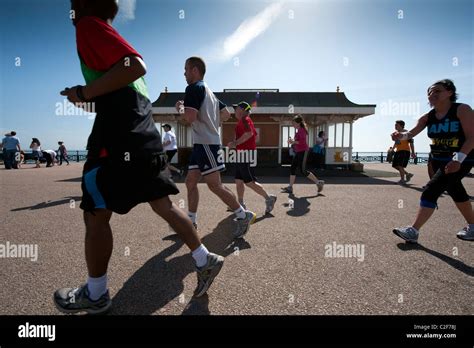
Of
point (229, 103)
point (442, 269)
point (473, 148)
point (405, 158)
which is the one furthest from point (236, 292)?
point (229, 103)

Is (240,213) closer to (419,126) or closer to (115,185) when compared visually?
(115,185)

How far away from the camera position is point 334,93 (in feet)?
58.2

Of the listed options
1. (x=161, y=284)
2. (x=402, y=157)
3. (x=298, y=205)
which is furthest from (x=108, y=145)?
(x=402, y=157)

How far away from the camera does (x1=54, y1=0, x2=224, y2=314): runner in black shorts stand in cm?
165

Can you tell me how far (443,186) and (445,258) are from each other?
87cm

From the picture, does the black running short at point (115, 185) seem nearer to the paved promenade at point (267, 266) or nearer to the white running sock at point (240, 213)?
the paved promenade at point (267, 266)

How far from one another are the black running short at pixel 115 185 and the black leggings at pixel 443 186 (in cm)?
320

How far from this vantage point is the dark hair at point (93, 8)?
173 cm

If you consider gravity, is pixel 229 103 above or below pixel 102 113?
above

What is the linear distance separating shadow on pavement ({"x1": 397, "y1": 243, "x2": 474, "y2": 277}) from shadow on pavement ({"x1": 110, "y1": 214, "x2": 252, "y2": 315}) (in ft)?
5.95

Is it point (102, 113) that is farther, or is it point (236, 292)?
point (236, 292)
